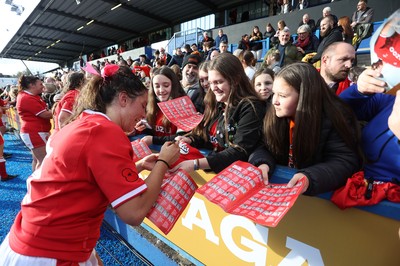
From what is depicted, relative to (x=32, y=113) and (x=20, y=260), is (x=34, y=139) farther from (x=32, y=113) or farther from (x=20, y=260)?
(x=20, y=260)

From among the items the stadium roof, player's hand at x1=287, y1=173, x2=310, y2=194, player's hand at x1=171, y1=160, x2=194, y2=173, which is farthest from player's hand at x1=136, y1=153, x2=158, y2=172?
the stadium roof

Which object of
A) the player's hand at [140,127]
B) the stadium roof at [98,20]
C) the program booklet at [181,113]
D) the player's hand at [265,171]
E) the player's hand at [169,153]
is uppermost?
the stadium roof at [98,20]

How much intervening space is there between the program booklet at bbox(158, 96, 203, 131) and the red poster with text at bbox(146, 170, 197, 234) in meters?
0.60

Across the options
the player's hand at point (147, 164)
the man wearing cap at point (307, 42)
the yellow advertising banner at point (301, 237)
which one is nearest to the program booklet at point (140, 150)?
the player's hand at point (147, 164)

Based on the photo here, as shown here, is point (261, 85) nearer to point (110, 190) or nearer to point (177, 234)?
point (177, 234)

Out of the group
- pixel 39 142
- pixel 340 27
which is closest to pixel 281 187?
pixel 340 27

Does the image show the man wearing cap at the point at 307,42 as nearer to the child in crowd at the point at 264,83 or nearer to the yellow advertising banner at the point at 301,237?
the child in crowd at the point at 264,83

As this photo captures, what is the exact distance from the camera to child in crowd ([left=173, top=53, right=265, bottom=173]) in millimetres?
1512

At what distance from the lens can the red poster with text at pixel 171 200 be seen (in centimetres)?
117

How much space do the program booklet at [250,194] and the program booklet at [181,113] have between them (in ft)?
2.38

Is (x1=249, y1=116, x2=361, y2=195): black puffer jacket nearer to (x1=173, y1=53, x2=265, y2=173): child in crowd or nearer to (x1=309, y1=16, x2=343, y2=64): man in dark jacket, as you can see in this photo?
(x1=173, y1=53, x2=265, y2=173): child in crowd

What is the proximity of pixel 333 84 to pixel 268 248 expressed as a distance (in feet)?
4.67

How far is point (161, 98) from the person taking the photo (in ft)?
8.39

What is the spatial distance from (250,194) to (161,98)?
1.69 metres
